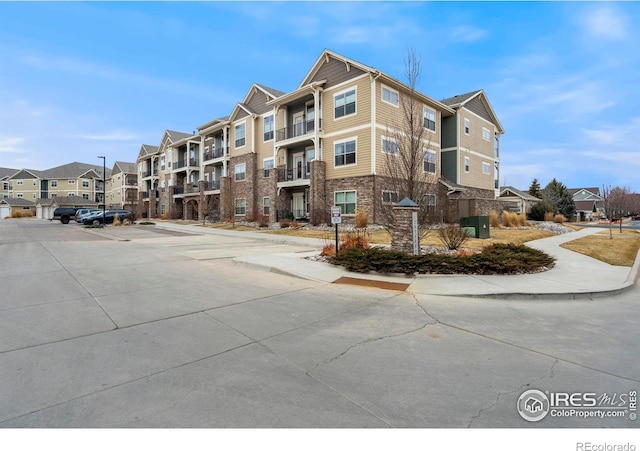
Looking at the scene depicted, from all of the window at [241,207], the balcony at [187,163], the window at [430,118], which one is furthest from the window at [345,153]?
the balcony at [187,163]

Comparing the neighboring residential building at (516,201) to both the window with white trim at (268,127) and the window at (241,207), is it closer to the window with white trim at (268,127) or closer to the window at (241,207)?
the window with white trim at (268,127)

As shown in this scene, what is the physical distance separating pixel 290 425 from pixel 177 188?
51762 millimetres

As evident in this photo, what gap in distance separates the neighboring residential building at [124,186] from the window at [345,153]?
53370 millimetres

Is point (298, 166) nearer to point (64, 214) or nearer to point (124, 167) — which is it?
point (64, 214)

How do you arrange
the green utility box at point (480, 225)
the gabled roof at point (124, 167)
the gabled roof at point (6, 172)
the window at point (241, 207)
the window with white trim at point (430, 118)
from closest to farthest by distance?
the green utility box at point (480, 225), the window with white trim at point (430, 118), the window at point (241, 207), the gabled roof at point (124, 167), the gabled roof at point (6, 172)

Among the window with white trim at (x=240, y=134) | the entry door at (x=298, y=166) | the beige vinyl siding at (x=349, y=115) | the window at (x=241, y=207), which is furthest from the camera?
the window with white trim at (x=240, y=134)

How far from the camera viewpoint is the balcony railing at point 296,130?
→ 27292 millimetres

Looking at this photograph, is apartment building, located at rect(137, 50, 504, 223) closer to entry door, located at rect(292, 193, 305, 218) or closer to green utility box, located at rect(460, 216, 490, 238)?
entry door, located at rect(292, 193, 305, 218)

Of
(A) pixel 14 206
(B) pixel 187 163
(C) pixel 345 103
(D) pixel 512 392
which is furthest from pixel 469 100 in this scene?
(A) pixel 14 206

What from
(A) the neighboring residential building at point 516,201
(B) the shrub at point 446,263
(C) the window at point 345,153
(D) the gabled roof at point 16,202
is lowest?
(B) the shrub at point 446,263

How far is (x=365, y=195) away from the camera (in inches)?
922

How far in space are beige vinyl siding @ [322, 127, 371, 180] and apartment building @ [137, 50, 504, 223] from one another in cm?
8

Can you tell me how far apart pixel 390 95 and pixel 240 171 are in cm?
1845

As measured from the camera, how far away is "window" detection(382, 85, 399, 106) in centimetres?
2370
